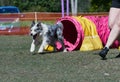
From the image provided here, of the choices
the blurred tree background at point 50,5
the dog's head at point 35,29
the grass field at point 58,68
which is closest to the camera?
the grass field at point 58,68

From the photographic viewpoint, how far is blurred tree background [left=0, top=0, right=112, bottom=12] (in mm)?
40250

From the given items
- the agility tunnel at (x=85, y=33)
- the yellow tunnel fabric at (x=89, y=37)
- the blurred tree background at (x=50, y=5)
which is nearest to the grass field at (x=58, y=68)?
the agility tunnel at (x=85, y=33)

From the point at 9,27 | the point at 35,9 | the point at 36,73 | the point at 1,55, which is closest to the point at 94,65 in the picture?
the point at 36,73

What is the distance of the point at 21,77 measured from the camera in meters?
6.57

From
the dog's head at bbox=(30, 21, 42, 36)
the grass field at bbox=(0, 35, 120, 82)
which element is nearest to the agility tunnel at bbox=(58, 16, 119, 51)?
the dog's head at bbox=(30, 21, 42, 36)

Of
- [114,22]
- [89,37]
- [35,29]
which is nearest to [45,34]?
[35,29]

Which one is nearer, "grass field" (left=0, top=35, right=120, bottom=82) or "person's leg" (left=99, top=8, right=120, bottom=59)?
"grass field" (left=0, top=35, right=120, bottom=82)

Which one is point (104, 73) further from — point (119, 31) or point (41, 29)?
point (41, 29)

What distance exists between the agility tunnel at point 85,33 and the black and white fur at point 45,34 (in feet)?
1.50

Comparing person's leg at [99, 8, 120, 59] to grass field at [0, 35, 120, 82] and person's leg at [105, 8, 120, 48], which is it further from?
grass field at [0, 35, 120, 82]

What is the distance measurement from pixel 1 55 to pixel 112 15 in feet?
10.5

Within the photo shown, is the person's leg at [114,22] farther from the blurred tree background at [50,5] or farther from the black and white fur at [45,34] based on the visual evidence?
the blurred tree background at [50,5]

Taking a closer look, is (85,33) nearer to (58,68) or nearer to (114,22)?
(114,22)

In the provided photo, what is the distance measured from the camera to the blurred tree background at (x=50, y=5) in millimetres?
40250
